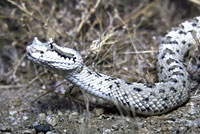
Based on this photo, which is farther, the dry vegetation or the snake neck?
the dry vegetation

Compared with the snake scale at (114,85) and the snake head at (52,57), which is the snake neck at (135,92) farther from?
the snake head at (52,57)

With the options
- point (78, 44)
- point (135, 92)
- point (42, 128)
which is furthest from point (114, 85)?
point (78, 44)

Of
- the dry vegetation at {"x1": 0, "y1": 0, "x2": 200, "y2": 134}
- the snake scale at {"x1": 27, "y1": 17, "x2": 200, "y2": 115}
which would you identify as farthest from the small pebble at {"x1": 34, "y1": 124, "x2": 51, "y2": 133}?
the snake scale at {"x1": 27, "y1": 17, "x2": 200, "y2": 115}

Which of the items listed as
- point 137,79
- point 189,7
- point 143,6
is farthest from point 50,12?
point 189,7

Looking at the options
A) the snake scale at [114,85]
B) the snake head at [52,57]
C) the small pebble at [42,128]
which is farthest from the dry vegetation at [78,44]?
the snake head at [52,57]

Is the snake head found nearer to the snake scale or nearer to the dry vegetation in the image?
the snake scale

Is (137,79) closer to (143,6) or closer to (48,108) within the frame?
(48,108)
